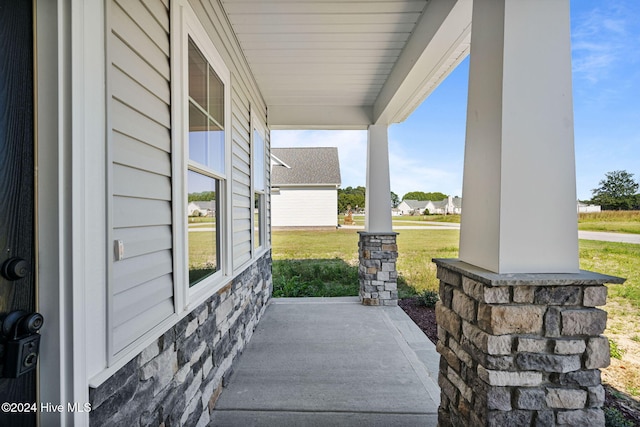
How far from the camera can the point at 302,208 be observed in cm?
1488

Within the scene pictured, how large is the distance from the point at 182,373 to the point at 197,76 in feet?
6.50

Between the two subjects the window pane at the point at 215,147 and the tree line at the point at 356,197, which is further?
the tree line at the point at 356,197

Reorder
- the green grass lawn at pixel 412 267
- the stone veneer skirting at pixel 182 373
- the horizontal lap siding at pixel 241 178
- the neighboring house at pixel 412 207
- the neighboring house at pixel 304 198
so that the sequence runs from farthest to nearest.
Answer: the neighboring house at pixel 412 207
the neighboring house at pixel 304 198
the green grass lawn at pixel 412 267
the horizontal lap siding at pixel 241 178
the stone veneer skirting at pixel 182 373

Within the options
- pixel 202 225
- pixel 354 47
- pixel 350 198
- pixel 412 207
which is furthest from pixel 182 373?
pixel 412 207

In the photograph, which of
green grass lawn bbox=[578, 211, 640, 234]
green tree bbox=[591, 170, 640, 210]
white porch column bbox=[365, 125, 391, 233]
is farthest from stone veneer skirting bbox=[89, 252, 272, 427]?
green tree bbox=[591, 170, 640, 210]

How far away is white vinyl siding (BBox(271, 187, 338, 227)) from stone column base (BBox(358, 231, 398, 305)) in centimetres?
972

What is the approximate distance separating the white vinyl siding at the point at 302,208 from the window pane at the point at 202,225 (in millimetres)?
12148

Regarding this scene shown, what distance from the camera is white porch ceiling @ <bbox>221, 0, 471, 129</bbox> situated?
250cm

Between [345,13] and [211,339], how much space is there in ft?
9.63

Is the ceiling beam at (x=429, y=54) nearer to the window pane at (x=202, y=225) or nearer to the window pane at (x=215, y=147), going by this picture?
the window pane at (x=215, y=147)

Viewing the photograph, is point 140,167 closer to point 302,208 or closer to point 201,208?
point 201,208

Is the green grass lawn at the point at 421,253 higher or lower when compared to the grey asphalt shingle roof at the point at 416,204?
lower

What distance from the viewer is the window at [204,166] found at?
6.59 ft

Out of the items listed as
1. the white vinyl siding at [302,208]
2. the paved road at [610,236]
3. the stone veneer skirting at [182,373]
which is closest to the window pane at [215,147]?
the stone veneer skirting at [182,373]
